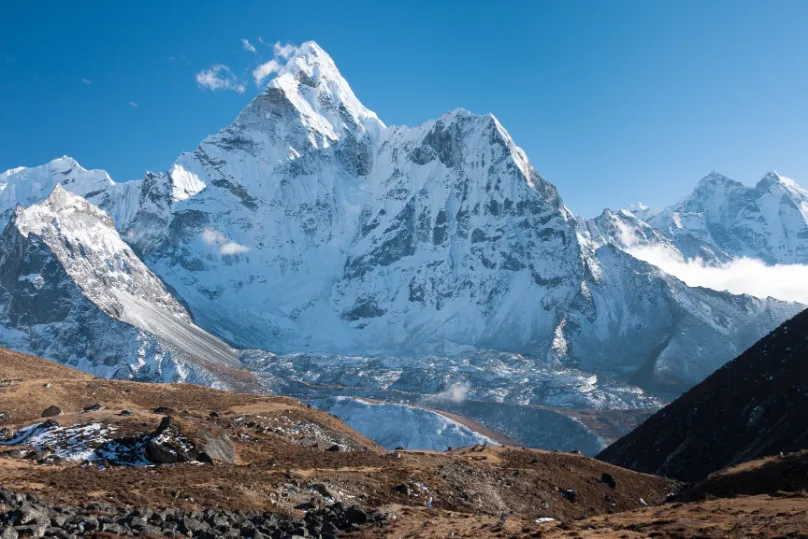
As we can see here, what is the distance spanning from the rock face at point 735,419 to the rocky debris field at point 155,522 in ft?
180

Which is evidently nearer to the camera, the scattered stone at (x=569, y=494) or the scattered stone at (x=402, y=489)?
the scattered stone at (x=402, y=489)

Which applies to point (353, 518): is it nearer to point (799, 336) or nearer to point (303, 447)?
point (303, 447)

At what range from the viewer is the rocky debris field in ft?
82.4

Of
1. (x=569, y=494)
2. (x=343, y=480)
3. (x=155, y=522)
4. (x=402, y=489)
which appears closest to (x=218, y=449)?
(x=343, y=480)

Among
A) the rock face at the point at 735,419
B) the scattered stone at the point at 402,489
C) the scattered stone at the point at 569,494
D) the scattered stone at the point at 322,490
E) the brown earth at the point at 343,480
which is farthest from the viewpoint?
the rock face at the point at 735,419

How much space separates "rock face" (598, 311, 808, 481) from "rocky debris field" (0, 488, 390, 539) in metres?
55.0

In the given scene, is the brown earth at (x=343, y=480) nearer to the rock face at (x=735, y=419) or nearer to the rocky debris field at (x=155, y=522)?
the rocky debris field at (x=155, y=522)

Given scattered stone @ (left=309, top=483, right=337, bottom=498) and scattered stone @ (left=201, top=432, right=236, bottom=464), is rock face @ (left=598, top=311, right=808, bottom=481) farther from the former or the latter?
scattered stone @ (left=201, top=432, right=236, bottom=464)

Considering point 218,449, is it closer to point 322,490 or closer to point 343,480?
point 343,480

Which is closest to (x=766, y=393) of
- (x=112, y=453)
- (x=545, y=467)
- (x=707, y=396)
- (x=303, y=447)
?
(x=707, y=396)

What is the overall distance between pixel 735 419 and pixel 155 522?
7644 cm

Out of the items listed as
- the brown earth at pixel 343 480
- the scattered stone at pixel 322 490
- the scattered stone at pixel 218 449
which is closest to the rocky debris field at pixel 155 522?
the brown earth at pixel 343 480

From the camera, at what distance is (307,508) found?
36.9m

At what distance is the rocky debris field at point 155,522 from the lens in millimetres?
25109
